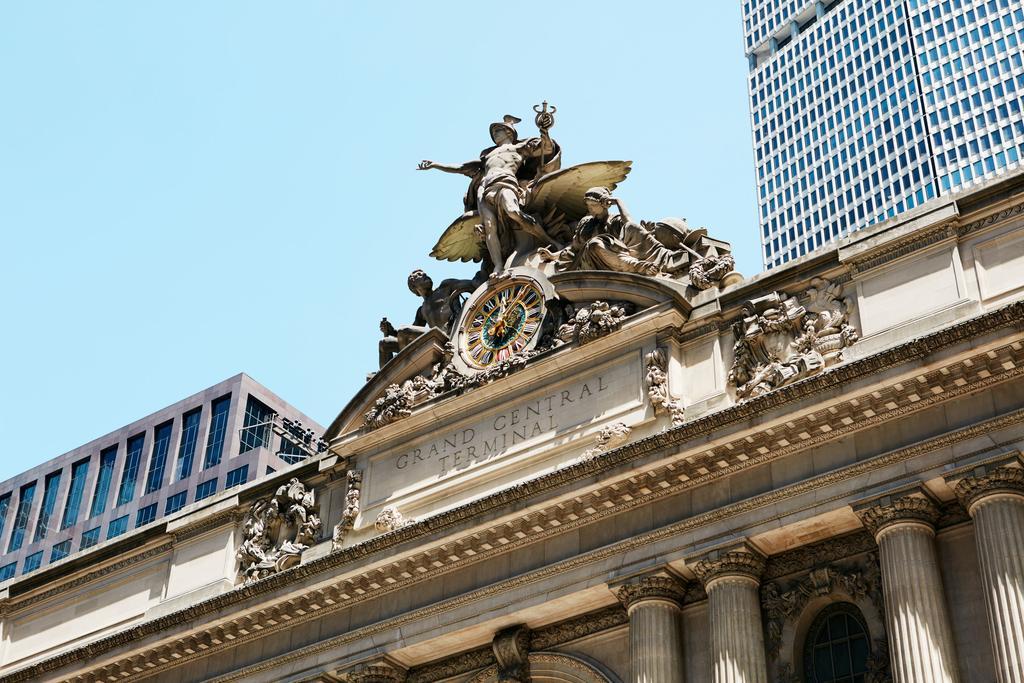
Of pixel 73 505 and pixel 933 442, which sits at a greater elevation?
pixel 73 505

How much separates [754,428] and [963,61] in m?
83.5

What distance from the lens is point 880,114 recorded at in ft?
358

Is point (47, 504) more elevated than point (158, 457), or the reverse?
point (158, 457)

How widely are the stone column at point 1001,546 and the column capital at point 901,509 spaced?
24.3 inches

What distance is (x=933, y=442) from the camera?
90.7 feet

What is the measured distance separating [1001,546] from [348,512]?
52.9 feet

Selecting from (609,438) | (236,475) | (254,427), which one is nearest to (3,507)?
(236,475)

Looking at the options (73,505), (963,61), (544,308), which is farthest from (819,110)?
(544,308)

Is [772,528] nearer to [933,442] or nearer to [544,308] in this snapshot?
[933,442]

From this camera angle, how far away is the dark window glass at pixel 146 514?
89.0m

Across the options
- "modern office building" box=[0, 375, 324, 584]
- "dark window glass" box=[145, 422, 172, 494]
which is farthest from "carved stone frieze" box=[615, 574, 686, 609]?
"dark window glass" box=[145, 422, 172, 494]

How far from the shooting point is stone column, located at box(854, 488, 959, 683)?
2575 centimetres

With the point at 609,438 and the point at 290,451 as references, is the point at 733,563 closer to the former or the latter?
the point at 609,438

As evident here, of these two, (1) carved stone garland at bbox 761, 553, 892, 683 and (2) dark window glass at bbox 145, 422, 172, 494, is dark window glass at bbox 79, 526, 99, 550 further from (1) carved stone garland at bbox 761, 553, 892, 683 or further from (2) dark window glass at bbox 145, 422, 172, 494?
(1) carved stone garland at bbox 761, 553, 892, 683
